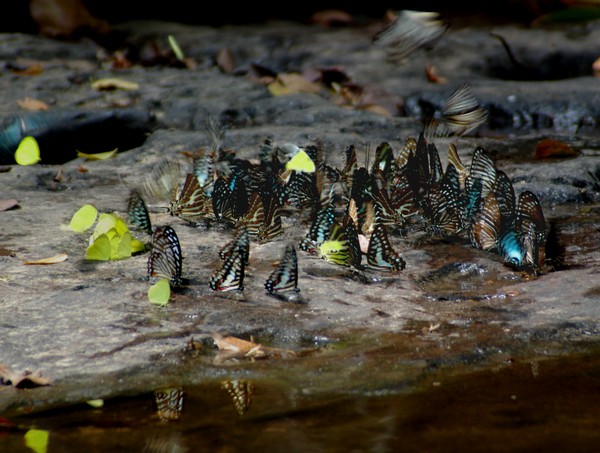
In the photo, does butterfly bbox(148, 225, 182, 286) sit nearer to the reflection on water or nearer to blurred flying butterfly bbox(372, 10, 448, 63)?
the reflection on water

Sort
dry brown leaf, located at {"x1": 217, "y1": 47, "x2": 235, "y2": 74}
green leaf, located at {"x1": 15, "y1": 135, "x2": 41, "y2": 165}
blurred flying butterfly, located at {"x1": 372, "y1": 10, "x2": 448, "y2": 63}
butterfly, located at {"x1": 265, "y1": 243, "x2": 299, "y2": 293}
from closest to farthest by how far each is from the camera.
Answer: blurred flying butterfly, located at {"x1": 372, "y1": 10, "x2": 448, "y2": 63}, butterfly, located at {"x1": 265, "y1": 243, "x2": 299, "y2": 293}, green leaf, located at {"x1": 15, "y1": 135, "x2": 41, "y2": 165}, dry brown leaf, located at {"x1": 217, "y1": 47, "x2": 235, "y2": 74}

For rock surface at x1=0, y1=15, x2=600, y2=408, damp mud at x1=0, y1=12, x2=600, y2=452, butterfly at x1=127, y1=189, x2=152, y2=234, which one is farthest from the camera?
butterfly at x1=127, y1=189, x2=152, y2=234

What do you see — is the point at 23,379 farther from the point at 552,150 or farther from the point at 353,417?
the point at 552,150

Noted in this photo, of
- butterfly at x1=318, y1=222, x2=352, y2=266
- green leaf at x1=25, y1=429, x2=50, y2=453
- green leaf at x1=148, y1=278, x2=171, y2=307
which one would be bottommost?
green leaf at x1=25, y1=429, x2=50, y2=453

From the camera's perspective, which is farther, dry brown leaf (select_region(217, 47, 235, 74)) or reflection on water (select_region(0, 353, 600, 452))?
dry brown leaf (select_region(217, 47, 235, 74))

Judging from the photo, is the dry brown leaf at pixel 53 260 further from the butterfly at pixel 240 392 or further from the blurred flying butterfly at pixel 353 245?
the butterfly at pixel 240 392

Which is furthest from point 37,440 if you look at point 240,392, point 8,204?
point 8,204

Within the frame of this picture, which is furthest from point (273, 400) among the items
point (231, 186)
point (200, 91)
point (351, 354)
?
point (200, 91)

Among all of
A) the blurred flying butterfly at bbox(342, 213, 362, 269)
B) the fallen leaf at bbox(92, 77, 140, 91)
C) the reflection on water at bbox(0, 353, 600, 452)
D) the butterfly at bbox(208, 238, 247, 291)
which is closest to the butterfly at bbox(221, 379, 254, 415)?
the reflection on water at bbox(0, 353, 600, 452)
